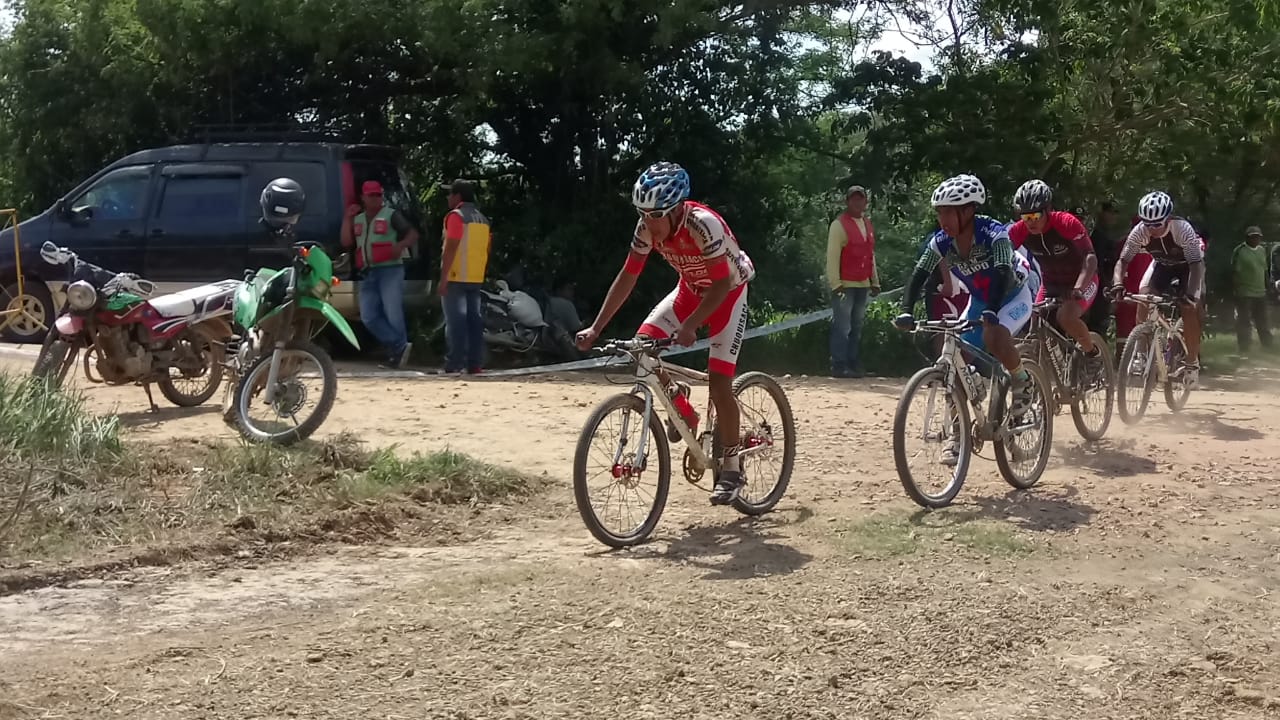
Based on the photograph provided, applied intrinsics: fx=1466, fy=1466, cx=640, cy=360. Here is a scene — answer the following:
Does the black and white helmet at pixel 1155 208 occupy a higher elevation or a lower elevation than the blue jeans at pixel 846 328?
higher

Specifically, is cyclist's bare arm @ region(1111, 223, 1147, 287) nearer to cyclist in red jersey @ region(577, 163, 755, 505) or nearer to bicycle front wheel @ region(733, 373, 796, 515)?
bicycle front wheel @ region(733, 373, 796, 515)

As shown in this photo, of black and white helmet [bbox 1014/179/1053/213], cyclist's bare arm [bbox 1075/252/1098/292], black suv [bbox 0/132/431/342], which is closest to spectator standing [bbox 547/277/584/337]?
black suv [bbox 0/132/431/342]

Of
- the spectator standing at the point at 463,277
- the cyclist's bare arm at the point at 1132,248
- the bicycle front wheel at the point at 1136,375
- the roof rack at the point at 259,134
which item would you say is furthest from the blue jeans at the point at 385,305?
the bicycle front wheel at the point at 1136,375

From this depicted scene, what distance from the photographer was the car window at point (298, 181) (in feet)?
44.7

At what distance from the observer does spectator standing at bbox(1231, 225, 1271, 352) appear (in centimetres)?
1897

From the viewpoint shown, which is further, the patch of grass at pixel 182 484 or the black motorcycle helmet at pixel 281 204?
the black motorcycle helmet at pixel 281 204

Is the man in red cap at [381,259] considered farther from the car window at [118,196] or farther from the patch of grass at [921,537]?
the patch of grass at [921,537]

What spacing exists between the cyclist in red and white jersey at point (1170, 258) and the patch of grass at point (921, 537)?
4304 millimetres

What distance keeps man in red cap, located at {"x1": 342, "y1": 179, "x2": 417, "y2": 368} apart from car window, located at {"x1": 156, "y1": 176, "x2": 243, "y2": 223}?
122 cm

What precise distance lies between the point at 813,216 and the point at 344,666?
14158mm

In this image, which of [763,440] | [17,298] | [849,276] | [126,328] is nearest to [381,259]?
[126,328]

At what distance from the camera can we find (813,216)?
1838cm

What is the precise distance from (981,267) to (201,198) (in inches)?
340

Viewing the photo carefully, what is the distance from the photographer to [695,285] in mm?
7125
